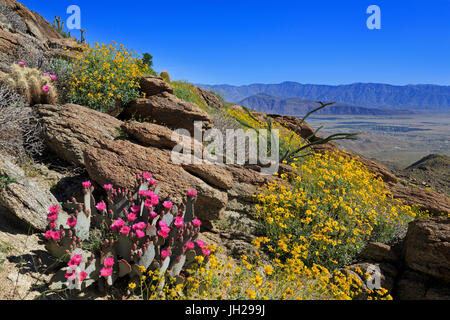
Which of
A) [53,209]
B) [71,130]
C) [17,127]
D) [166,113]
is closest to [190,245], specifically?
[53,209]

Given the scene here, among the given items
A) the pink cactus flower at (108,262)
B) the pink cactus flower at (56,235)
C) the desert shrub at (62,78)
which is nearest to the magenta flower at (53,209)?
the pink cactus flower at (56,235)

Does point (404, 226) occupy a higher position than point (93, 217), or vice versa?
point (93, 217)

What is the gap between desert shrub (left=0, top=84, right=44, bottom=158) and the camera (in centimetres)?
464

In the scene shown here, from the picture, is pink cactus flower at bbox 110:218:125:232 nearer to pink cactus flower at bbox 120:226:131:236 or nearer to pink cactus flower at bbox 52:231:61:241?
pink cactus flower at bbox 120:226:131:236

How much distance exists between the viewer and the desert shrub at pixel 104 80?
675cm

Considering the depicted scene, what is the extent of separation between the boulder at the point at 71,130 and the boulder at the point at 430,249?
5722 millimetres

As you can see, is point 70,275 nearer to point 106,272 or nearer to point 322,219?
point 106,272

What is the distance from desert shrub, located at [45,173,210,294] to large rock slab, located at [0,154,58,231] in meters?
0.48

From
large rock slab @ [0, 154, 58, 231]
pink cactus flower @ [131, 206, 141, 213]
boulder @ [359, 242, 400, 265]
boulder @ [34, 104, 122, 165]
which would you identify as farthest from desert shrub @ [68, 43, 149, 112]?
boulder @ [359, 242, 400, 265]

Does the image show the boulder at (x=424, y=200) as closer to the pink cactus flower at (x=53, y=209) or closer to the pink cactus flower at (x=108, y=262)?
the pink cactus flower at (x=108, y=262)
